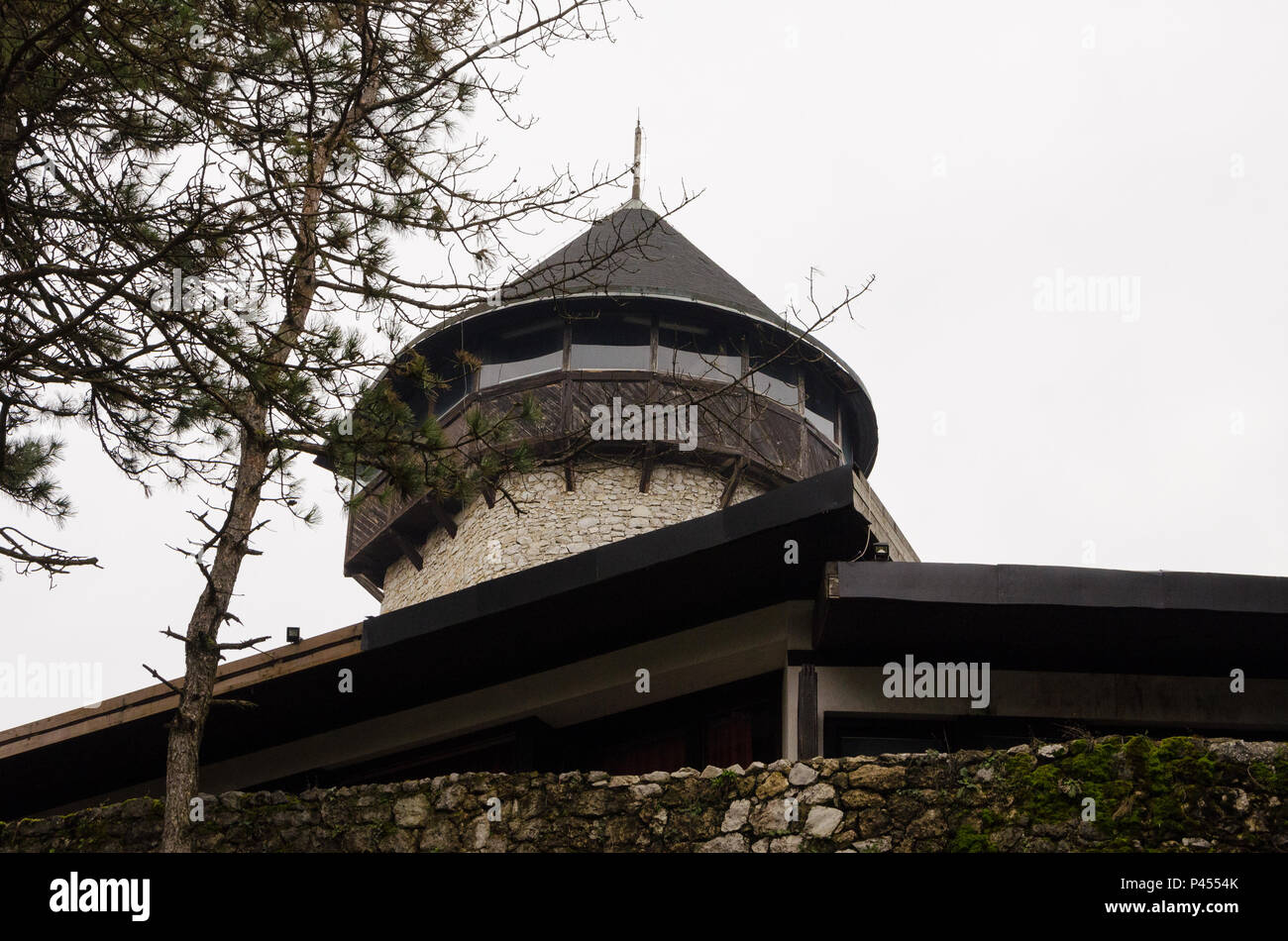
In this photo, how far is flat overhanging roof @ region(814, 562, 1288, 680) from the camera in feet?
28.9

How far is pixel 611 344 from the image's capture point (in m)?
17.3

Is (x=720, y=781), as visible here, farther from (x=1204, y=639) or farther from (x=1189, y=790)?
(x=1204, y=639)

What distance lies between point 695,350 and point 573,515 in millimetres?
2536

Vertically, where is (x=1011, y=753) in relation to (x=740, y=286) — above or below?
below

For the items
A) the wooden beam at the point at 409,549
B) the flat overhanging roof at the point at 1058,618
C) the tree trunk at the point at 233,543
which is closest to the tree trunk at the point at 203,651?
the tree trunk at the point at 233,543

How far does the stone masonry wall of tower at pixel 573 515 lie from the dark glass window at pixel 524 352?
1285 mm

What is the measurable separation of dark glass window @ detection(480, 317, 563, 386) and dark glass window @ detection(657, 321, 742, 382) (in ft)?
4.13

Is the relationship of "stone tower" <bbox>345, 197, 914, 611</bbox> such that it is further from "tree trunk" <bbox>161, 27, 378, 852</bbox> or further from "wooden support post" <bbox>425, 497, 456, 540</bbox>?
"tree trunk" <bbox>161, 27, 378, 852</bbox>

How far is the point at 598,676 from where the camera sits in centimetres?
1058

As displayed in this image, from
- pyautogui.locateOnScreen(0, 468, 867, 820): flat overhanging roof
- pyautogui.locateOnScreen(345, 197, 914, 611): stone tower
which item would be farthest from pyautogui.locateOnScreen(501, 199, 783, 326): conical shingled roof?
pyautogui.locateOnScreen(0, 468, 867, 820): flat overhanging roof

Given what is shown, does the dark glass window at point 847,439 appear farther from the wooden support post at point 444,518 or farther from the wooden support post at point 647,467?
the wooden support post at point 444,518

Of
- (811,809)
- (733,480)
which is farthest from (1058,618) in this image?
(733,480)

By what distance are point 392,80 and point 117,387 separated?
3.85 metres
